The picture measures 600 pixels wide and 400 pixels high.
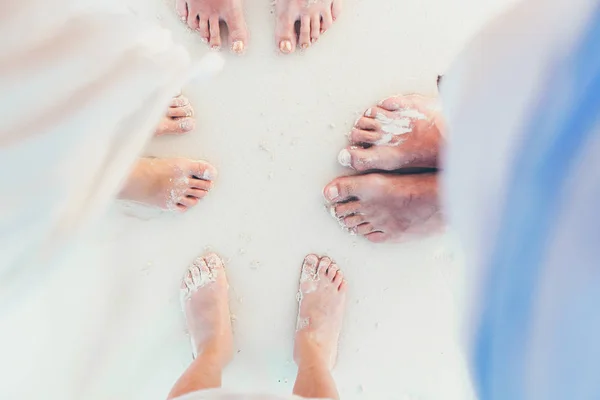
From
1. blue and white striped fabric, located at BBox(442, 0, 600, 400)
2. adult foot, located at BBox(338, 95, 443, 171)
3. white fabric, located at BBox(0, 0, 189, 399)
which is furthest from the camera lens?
adult foot, located at BBox(338, 95, 443, 171)

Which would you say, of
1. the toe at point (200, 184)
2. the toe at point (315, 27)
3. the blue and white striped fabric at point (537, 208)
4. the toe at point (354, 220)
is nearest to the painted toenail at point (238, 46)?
the toe at point (315, 27)

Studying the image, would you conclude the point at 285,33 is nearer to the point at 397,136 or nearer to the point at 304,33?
the point at 304,33

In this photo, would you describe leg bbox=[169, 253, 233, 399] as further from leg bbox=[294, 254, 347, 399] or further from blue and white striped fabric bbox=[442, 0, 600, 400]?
blue and white striped fabric bbox=[442, 0, 600, 400]

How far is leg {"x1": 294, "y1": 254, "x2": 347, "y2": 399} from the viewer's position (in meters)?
0.96

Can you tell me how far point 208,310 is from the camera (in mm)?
964

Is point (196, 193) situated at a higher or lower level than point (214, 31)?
lower

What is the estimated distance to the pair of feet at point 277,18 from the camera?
938 mm

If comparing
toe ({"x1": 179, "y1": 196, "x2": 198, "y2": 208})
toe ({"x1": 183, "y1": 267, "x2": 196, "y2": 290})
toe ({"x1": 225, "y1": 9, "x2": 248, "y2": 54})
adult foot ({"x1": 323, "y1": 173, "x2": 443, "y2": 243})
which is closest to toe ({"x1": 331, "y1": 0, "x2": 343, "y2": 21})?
toe ({"x1": 225, "y1": 9, "x2": 248, "y2": 54})

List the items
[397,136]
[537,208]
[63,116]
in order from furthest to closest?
[397,136] < [63,116] < [537,208]

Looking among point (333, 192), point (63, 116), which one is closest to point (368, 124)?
point (333, 192)

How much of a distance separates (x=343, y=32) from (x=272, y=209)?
0.33 meters

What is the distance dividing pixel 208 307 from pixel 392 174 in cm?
38

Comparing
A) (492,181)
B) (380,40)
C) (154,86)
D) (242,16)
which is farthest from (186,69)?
(492,181)

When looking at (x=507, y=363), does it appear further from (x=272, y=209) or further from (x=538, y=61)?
(x=272, y=209)
